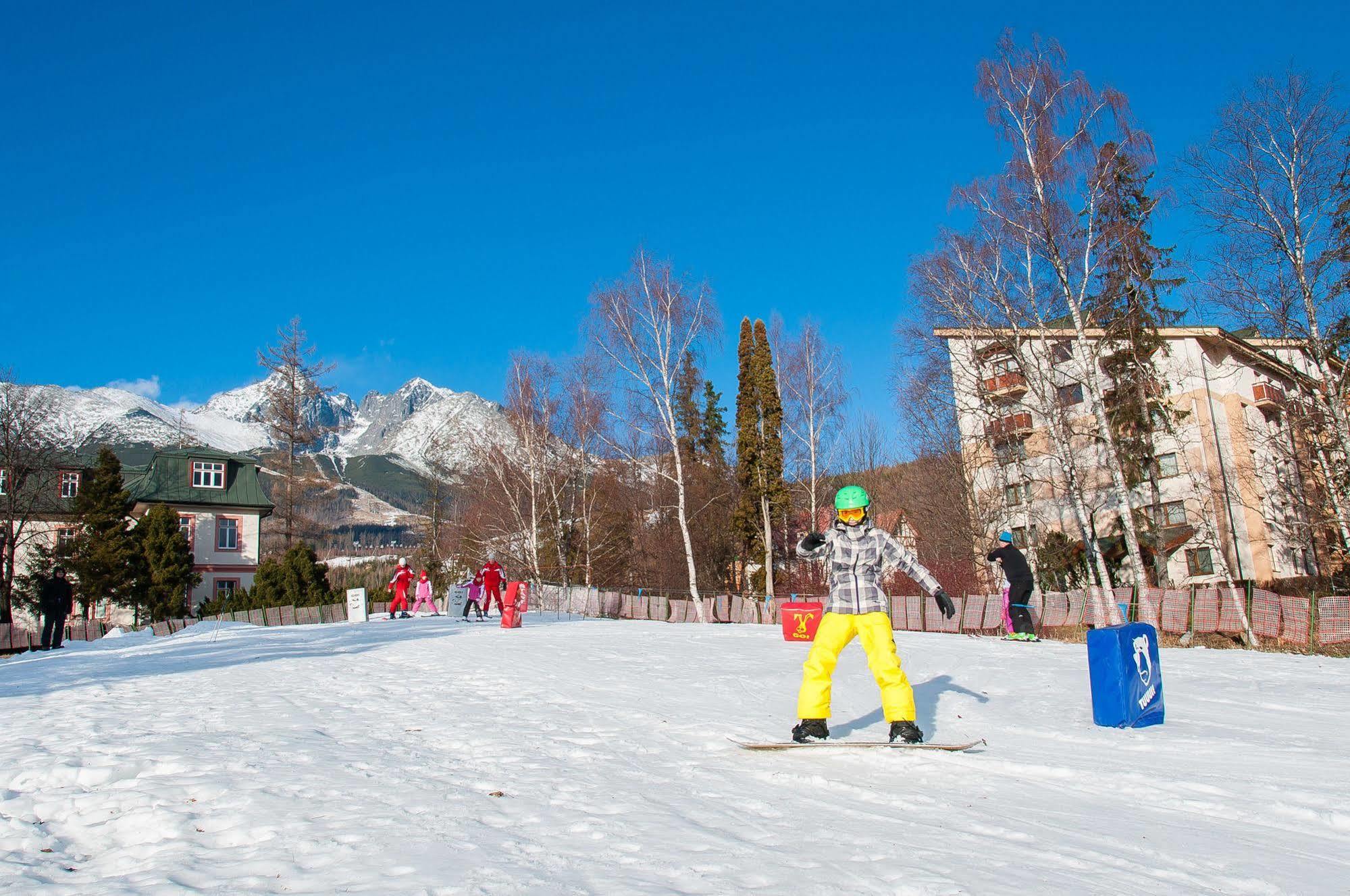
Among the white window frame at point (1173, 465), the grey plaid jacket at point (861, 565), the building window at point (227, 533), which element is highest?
the white window frame at point (1173, 465)

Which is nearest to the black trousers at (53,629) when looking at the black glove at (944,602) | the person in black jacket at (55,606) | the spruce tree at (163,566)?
the person in black jacket at (55,606)

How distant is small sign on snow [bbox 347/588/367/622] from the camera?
2905 cm

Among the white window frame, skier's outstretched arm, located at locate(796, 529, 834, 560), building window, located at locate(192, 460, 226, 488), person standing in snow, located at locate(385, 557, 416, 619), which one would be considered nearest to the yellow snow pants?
skier's outstretched arm, located at locate(796, 529, 834, 560)

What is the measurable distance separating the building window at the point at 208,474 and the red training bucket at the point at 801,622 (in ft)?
160

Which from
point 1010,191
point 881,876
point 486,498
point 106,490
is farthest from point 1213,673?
point 106,490

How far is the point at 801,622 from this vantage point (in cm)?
1661

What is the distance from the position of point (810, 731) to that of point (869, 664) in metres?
0.70

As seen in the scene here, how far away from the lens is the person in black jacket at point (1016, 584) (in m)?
16.4

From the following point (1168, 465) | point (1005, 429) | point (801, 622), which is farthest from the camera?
point (1168, 465)

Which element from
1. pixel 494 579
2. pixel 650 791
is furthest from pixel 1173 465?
pixel 650 791

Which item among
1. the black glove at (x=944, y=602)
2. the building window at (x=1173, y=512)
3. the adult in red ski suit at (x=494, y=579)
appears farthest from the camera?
the building window at (x=1173, y=512)

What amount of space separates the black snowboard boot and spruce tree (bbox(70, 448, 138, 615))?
44.9 meters

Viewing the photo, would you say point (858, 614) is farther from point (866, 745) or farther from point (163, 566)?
point (163, 566)

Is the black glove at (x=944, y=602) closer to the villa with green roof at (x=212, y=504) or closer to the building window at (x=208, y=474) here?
the villa with green roof at (x=212, y=504)
